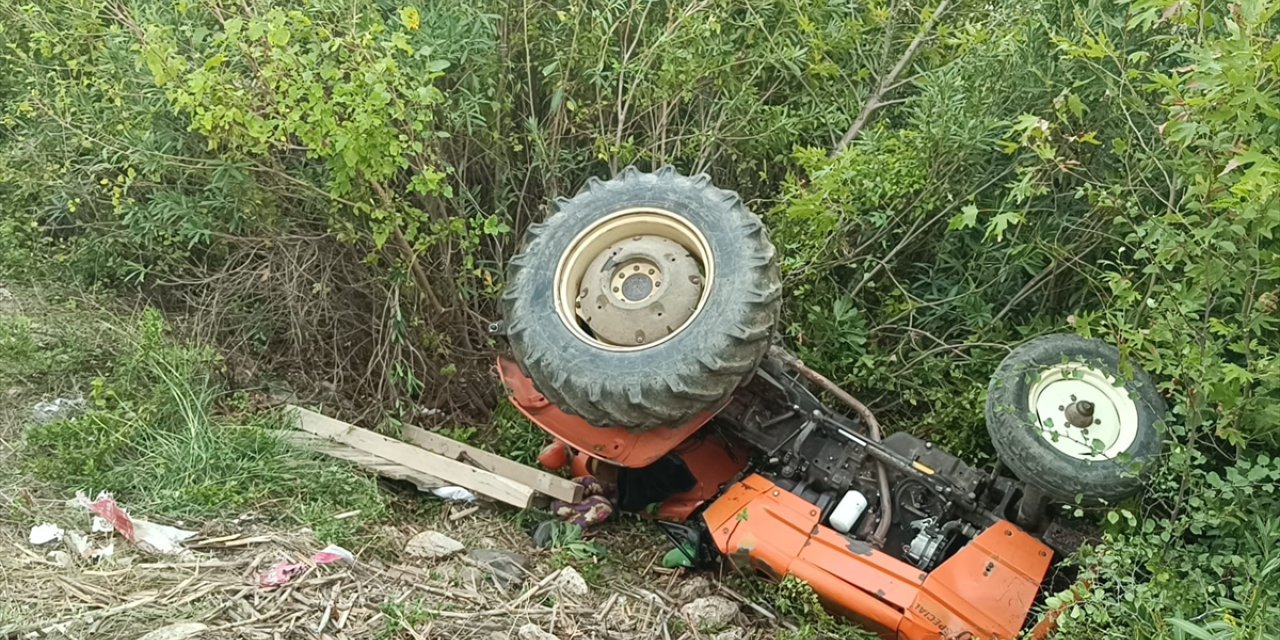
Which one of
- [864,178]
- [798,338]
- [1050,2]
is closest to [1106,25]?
[1050,2]

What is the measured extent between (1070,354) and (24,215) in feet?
17.2

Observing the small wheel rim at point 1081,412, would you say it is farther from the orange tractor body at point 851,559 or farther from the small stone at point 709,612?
the small stone at point 709,612

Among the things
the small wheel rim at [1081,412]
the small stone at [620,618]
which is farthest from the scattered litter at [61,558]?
the small wheel rim at [1081,412]

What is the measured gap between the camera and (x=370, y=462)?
417cm

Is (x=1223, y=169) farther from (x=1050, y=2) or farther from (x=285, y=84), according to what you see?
(x=285, y=84)

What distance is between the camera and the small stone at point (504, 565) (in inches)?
138

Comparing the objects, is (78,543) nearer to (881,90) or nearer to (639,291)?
(639,291)

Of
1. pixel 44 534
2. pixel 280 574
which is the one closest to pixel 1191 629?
pixel 280 574

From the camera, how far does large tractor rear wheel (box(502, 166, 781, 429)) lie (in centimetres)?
341

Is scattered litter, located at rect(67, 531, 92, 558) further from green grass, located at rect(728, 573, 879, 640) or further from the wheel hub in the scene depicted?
green grass, located at rect(728, 573, 879, 640)

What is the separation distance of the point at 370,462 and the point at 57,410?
4.27 feet

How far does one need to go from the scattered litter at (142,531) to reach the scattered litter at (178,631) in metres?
0.45

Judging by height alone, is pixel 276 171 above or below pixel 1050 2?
below

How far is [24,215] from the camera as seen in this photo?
18.3 feet
